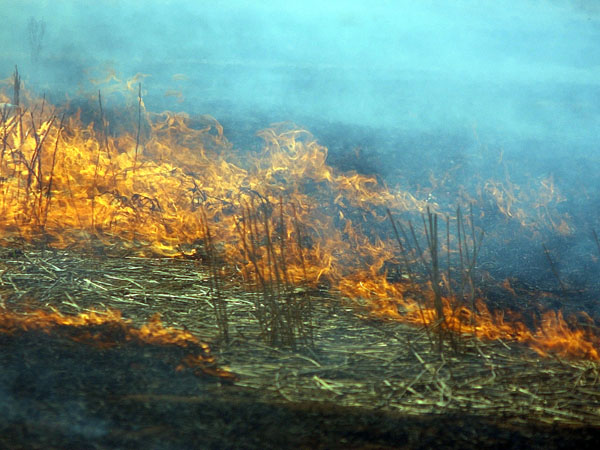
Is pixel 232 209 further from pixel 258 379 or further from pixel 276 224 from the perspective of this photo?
pixel 258 379

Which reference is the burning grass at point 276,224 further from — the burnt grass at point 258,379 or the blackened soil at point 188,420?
the blackened soil at point 188,420

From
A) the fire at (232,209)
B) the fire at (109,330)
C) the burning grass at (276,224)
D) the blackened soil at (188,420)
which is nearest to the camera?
the blackened soil at (188,420)

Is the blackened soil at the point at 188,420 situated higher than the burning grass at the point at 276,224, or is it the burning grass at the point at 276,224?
the burning grass at the point at 276,224

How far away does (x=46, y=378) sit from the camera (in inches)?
99.0

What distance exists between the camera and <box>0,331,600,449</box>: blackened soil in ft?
7.06

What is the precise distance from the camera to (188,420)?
7.44ft

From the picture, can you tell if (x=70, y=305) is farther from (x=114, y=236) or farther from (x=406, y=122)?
(x=406, y=122)

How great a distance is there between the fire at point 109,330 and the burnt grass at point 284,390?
3 cm

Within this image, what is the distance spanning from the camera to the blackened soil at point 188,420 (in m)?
2.15

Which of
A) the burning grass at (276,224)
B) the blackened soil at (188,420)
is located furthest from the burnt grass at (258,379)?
the burning grass at (276,224)

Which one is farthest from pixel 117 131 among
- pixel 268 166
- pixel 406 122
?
pixel 406 122

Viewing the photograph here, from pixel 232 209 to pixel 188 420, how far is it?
3.26 m

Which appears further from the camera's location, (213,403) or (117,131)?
(117,131)

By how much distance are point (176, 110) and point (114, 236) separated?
456 cm
